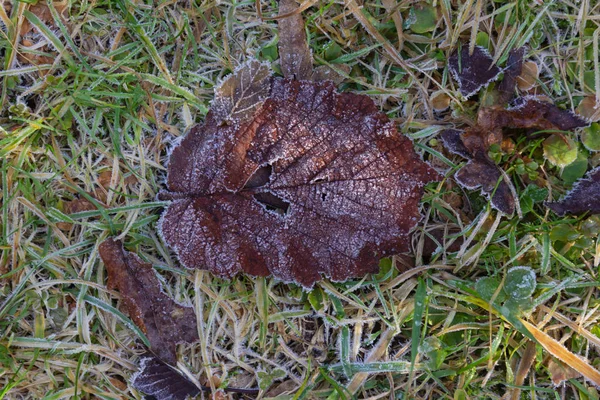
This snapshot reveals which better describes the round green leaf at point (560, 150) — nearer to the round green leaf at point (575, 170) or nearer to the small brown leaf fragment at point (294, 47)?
the round green leaf at point (575, 170)

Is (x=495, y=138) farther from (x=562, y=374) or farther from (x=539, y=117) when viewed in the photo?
(x=562, y=374)

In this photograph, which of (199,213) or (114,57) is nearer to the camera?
(199,213)

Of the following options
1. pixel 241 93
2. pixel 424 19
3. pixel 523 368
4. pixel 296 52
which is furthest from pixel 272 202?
pixel 523 368

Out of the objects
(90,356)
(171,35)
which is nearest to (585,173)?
(171,35)

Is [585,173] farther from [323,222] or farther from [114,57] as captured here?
[114,57]

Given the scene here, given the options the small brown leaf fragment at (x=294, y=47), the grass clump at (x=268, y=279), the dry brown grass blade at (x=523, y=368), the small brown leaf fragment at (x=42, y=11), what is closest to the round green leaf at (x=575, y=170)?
the grass clump at (x=268, y=279)

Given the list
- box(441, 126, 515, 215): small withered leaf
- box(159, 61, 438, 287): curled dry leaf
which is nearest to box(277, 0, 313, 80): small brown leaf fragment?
box(159, 61, 438, 287): curled dry leaf

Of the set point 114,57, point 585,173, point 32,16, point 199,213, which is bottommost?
point 585,173
